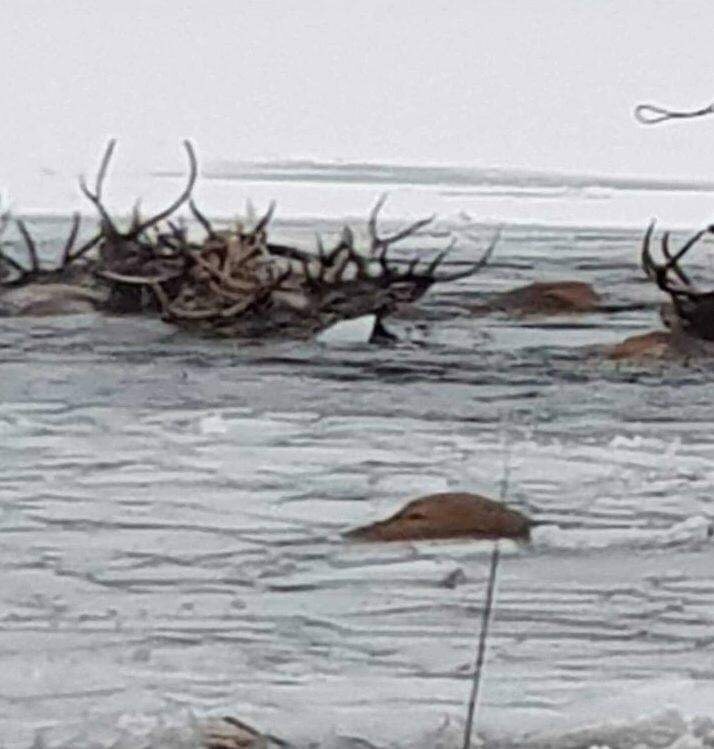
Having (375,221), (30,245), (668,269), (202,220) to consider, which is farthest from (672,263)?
(30,245)

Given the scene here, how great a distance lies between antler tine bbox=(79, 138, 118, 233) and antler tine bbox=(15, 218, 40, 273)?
43mm

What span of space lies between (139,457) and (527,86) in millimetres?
329

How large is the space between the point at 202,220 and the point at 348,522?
208 millimetres

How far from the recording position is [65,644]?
2.72ft

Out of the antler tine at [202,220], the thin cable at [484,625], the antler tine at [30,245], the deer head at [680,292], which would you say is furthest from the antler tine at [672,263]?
the antler tine at [30,245]

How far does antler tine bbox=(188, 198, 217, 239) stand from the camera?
2.89 ft

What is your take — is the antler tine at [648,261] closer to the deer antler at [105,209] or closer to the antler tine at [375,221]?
the antler tine at [375,221]

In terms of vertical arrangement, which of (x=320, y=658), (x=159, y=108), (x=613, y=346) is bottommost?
(x=320, y=658)

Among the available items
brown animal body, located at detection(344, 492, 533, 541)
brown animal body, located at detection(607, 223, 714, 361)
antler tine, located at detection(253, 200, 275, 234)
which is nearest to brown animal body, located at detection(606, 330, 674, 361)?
brown animal body, located at detection(607, 223, 714, 361)

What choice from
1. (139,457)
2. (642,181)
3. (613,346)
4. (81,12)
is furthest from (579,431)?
(81,12)

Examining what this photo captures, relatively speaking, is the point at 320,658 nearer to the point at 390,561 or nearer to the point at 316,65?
the point at 390,561

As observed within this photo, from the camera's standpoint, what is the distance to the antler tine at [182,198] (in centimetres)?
88

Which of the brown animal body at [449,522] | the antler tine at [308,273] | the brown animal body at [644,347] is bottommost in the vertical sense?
the brown animal body at [449,522]

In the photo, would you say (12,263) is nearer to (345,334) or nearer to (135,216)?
(135,216)
